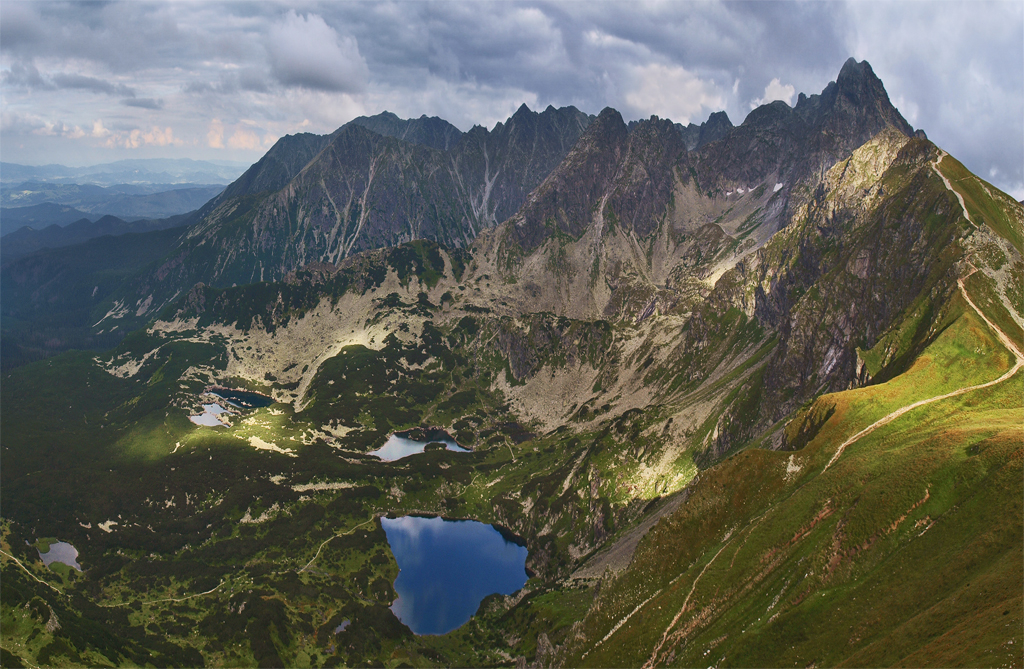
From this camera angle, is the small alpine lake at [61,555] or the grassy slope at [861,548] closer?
→ the grassy slope at [861,548]

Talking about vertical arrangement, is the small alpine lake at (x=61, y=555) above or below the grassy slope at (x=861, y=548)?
below

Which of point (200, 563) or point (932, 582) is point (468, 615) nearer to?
point (200, 563)

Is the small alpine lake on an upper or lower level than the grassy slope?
lower

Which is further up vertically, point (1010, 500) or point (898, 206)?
point (898, 206)

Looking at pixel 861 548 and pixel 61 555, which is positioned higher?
pixel 861 548

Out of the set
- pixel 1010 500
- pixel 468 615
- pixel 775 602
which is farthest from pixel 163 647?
pixel 1010 500

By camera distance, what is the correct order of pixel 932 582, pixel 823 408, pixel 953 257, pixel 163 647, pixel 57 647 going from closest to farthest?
1. pixel 932 582
2. pixel 57 647
3. pixel 823 408
4. pixel 163 647
5. pixel 953 257

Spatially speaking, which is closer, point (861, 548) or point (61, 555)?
point (861, 548)

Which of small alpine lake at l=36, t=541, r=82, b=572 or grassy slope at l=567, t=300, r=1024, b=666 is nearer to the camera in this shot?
grassy slope at l=567, t=300, r=1024, b=666
